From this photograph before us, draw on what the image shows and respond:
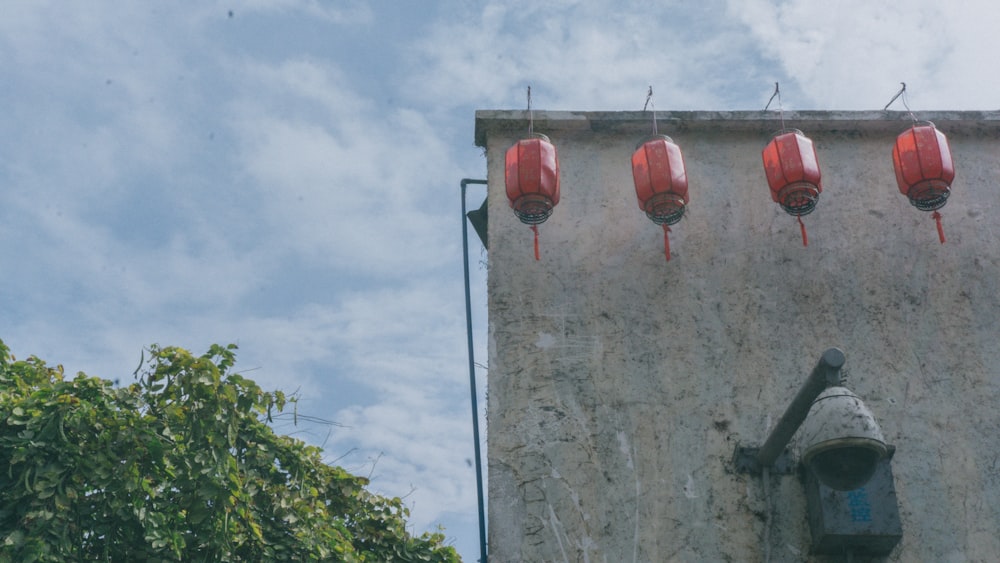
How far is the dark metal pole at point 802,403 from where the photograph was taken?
17.6 ft

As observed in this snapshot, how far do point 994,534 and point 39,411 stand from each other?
18.4 feet

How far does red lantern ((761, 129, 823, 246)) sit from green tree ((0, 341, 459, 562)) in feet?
11.7

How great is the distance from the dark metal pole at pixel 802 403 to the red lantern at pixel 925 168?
1.76m

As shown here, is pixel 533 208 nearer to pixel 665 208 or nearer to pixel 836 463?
pixel 665 208

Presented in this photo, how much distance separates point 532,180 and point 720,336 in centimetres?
164

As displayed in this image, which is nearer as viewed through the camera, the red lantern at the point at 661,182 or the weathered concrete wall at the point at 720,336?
the weathered concrete wall at the point at 720,336

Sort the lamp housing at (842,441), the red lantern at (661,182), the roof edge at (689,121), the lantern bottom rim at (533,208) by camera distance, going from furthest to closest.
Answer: the roof edge at (689,121), the lantern bottom rim at (533,208), the red lantern at (661,182), the lamp housing at (842,441)

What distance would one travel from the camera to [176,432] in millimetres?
5613

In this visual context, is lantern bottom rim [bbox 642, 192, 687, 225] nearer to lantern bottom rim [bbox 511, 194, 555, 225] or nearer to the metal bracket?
lantern bottom rim [bbox 511, 194, 555, 225]

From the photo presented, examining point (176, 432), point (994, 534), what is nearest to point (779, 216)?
point (994, 534)

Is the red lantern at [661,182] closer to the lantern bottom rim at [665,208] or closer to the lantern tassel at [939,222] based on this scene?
the lantern bottom rim at [665,208]

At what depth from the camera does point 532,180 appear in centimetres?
659

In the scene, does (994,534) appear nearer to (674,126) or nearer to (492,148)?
(674,126)

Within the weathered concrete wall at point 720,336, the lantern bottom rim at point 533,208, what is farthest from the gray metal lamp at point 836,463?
the lantern bottom rim at point 533,208
